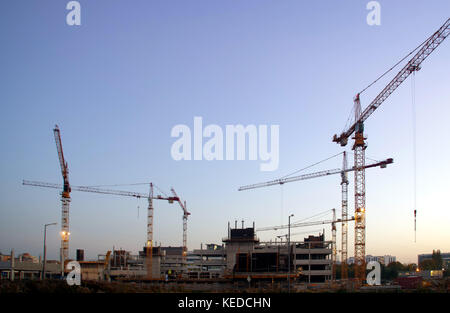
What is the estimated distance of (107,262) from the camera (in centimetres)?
11750

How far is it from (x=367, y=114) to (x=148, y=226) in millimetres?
83999

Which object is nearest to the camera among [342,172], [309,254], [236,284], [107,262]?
[236,284]

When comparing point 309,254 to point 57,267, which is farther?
point 309,254

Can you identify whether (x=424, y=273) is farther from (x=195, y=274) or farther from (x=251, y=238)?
(x=195, y=274)

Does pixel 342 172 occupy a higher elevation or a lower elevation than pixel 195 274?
higher

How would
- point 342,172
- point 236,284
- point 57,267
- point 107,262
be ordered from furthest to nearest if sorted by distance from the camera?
1. point 342,172
2. point 107,262
3. point 57,267
4. point 236,284

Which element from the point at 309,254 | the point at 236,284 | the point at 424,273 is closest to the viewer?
the point at 236,284

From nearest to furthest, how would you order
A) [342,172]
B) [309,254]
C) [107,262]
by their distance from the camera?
[309,254], [107,262], [342,172]
